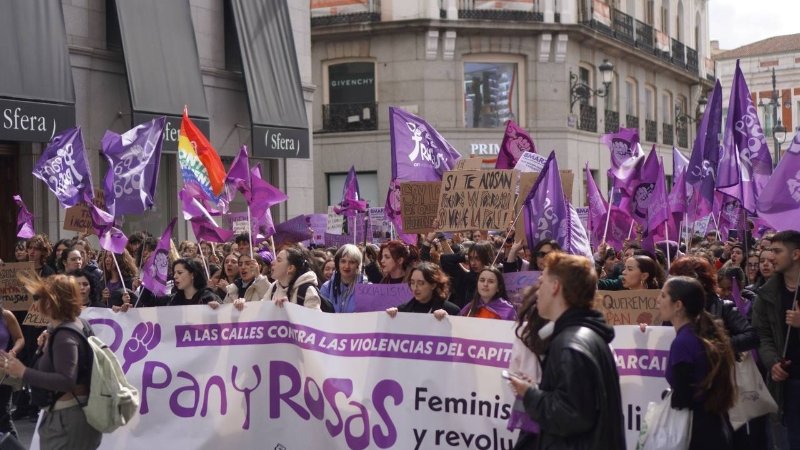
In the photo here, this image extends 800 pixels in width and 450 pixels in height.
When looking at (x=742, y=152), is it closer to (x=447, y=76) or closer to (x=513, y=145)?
(x=513, y=145)

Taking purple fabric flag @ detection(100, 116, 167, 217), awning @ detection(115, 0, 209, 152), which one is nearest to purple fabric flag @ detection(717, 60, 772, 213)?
purple fabric flag @ detection(100, 116, 167, 217)

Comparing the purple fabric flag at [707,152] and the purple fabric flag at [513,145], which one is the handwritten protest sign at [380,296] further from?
the purple fabric flag at [513,145]

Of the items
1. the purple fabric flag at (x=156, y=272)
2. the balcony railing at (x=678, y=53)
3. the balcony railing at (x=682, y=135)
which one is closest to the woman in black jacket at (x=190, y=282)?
the purple fabric flag at (x=156, y=272)

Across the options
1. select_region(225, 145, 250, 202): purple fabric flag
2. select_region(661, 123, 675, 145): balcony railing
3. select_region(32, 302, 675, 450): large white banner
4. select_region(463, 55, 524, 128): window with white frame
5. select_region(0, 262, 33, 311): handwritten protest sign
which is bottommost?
select_region(32, 302, 675, 450): large white banner

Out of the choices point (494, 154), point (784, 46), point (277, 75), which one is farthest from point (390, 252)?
point (784, 46)

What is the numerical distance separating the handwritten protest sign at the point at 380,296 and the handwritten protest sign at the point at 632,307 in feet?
5.69

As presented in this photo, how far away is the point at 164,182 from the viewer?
793 inches

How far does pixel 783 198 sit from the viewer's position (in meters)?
7.96

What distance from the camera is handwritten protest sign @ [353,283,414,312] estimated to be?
29.3ft

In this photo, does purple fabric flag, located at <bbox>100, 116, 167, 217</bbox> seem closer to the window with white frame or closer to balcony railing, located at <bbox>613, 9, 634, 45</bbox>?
the window with white frame

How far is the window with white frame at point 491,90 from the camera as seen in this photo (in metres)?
33.5

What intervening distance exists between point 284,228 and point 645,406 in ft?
25.7

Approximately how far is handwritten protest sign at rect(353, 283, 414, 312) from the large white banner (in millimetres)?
1082

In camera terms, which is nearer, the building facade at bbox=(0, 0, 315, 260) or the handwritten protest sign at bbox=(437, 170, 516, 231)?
the handwritten protest sign at bbox=(437, 170, 516, 231)
